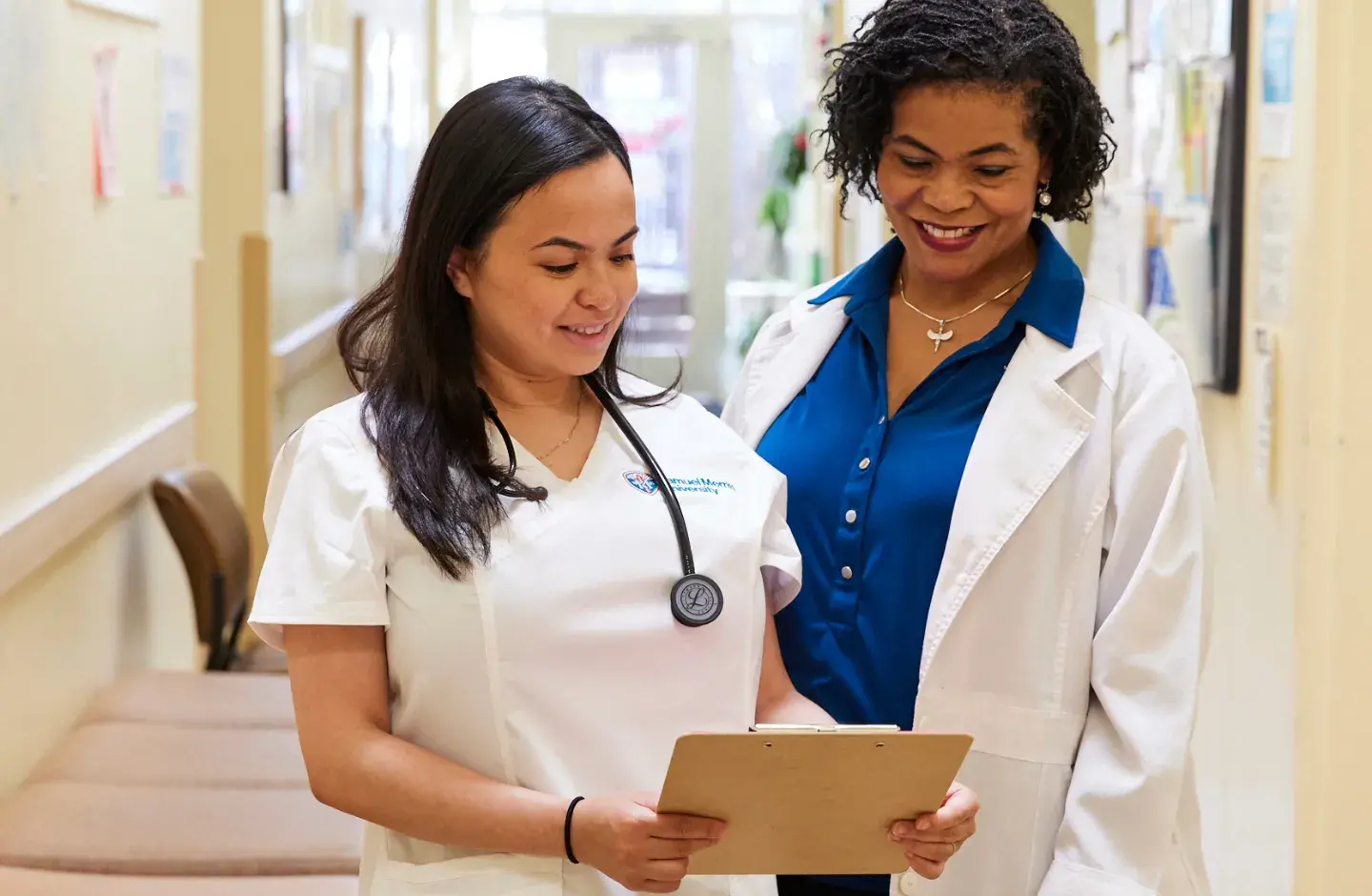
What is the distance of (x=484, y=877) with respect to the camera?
4.65 ft

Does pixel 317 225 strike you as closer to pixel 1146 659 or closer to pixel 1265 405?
pixel 1265 405

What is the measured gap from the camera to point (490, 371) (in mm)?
1551

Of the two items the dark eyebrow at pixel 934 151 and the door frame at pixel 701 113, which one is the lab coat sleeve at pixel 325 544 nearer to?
the dark eyebrow at pixel 934 151

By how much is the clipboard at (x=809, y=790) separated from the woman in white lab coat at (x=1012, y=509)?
0.97 feet

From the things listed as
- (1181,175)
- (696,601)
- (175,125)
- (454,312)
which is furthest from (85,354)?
(1181,175)

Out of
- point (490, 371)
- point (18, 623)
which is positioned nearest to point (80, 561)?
point (18, 623)

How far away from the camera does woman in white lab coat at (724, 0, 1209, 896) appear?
158 cm

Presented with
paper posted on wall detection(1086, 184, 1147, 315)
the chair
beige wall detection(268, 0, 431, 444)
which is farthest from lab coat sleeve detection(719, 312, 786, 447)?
beige wall detection(268, 0, 431, 444)

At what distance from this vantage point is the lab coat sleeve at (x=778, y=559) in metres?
1.58

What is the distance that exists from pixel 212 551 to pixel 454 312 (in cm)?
227

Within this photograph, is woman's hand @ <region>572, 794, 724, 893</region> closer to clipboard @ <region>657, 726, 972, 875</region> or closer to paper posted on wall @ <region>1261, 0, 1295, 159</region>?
clipboard @ <region>657, 726, 972, 875</region>

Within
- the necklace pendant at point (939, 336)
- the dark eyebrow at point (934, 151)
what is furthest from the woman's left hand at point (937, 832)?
the dark eyebrow at point (934, 151)

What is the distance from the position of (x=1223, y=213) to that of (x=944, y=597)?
3.96 feet

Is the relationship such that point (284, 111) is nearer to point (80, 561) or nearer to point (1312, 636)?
point (80, 561)
